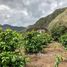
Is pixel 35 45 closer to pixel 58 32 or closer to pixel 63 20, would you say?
pixel 58 32

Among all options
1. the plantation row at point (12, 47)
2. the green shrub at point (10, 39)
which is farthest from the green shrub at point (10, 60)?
the green shrub at point (10, 39)

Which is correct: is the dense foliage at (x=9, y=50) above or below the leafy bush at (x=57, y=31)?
below

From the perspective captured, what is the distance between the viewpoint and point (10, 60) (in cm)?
1834

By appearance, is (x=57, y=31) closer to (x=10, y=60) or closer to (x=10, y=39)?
(x=10, y=39)

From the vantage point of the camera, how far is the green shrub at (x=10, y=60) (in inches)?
717

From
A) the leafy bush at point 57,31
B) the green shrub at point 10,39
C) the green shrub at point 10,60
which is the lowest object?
the green shrub at point 10,60

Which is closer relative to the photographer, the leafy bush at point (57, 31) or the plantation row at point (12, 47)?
the plantation row at point (12, 47)

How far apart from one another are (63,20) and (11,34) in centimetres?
3872

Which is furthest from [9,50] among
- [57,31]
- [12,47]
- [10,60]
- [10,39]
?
[57,31]

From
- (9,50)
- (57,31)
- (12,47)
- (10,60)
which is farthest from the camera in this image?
(57,31)

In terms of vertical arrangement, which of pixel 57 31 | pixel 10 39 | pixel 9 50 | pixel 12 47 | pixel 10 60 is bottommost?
pixel 10 60

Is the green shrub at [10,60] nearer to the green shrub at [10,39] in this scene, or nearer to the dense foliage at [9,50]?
the dense foliage at [9,50]

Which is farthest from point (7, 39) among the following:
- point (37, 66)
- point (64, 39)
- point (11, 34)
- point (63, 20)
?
point (63, 20)

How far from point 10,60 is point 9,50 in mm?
2642
